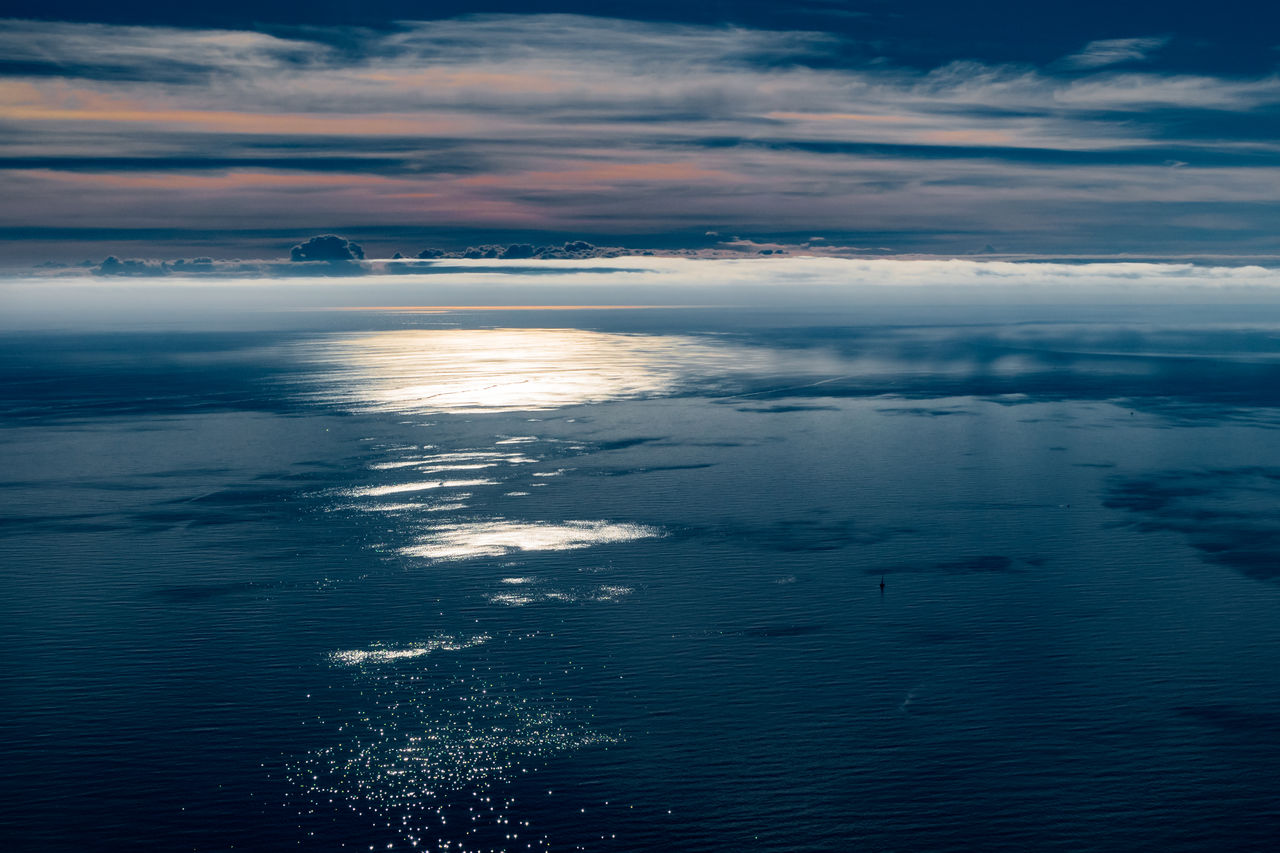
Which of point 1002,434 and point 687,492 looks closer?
point 687,492

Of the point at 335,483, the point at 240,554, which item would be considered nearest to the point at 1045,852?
the point at 240,554

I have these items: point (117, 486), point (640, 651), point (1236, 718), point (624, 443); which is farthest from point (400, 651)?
point (624, 443)

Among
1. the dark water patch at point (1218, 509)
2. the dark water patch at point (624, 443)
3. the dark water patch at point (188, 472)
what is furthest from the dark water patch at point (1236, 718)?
the dark water patch at point (188, 472)

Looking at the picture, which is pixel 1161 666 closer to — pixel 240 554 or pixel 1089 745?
pixel 1089 745

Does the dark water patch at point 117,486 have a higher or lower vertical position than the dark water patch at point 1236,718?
higher

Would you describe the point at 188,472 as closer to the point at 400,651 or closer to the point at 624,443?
the point at 624,443

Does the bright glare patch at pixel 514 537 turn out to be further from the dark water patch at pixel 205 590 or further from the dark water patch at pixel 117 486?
the dark water patch at pixel 117 486

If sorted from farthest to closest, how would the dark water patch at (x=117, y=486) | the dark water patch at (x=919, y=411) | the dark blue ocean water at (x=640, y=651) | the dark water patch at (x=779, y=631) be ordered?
the dark water patch at (x=919, y=411)
the dark water patch at (x=117, y=486)
the dark water patch at (x=779, y=631)
the dark blue ocean water at (x=640, y=651)
